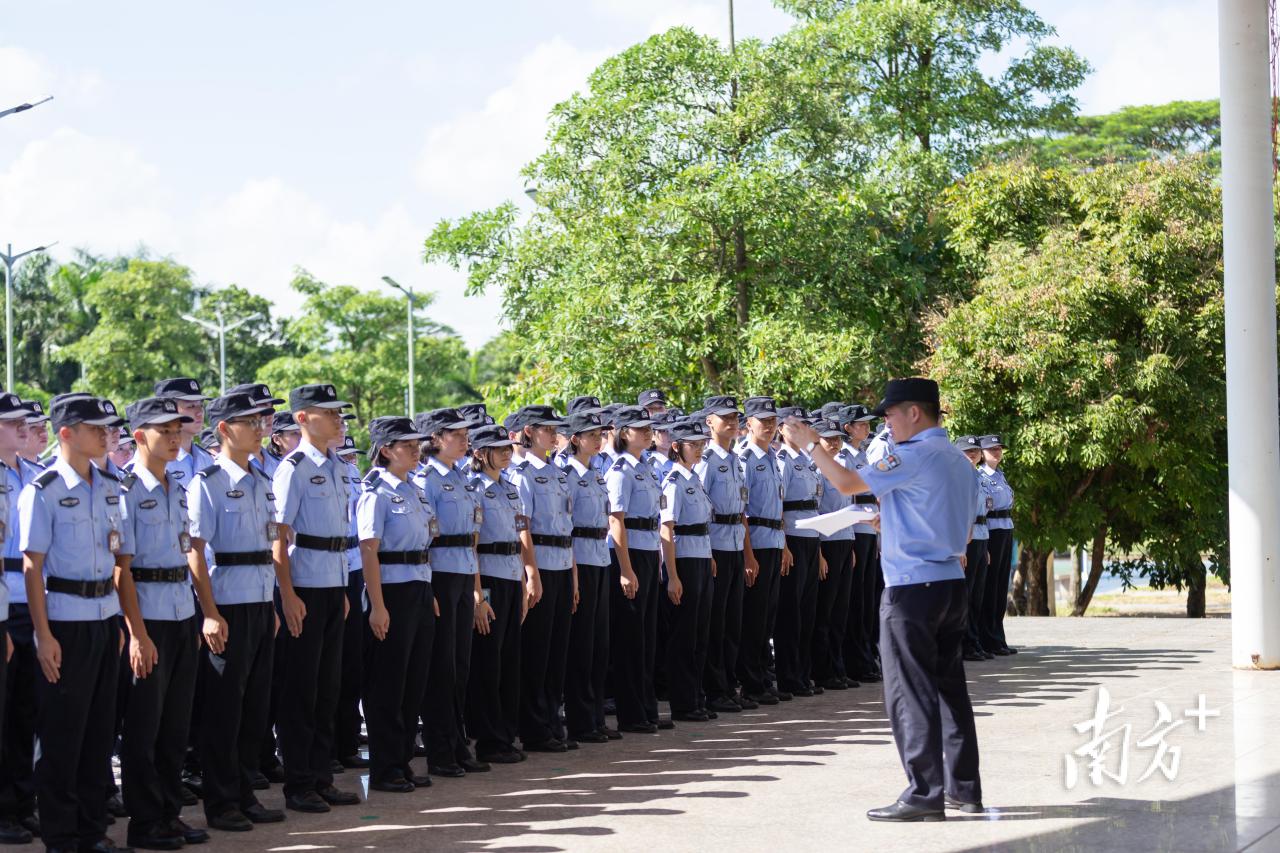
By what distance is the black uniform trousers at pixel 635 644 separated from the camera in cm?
900

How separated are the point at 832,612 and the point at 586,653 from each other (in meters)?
2.95

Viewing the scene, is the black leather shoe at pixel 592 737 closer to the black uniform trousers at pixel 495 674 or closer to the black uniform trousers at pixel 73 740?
the black uniform trousers at pixel 495 674

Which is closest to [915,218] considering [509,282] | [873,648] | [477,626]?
[509,282]

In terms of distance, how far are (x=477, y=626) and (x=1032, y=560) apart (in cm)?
1492

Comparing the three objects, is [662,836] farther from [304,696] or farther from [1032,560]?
[1032,560]

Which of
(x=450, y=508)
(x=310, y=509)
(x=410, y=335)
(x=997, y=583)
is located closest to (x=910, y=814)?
(x=450, y=508)

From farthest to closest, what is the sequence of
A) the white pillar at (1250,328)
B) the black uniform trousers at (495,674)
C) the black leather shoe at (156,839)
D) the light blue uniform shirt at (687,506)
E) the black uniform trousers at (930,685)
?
the white pillar at (1250,328) < the light blue uniform shirt at (687,506) < the black uniform trousers at (495,674) < the black uniform trousers at (930,685) < the black leather shoe at (156,839)

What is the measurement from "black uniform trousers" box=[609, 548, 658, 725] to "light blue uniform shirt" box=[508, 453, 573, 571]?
25.5 inches

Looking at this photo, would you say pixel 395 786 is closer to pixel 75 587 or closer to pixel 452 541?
pixel 452 541

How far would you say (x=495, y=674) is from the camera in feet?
26.3

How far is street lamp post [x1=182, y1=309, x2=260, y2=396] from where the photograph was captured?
4078 cm

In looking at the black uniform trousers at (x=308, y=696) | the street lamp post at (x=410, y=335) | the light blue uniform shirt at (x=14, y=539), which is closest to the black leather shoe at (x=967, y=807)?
the black uniform trousers at (x=308, y=696)

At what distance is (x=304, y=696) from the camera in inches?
268

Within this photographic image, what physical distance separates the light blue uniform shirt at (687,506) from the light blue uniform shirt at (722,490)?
0.21m
